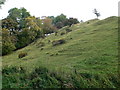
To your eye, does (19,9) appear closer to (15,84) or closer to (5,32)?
(5,32)

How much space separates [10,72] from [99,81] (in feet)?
17.2

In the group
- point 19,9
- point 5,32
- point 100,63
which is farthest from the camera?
point 19,9

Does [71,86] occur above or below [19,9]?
below

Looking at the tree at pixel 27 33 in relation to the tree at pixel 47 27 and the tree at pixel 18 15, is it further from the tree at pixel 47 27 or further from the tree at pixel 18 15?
the tree at pixel 47 27

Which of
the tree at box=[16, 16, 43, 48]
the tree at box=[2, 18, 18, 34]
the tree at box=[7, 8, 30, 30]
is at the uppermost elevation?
the tree at box=[7, 8, 30, 30]

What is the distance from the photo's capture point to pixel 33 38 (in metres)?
42.2

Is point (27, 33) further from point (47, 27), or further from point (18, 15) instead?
point (47, 27)

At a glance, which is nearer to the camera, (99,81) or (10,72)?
(99,81)

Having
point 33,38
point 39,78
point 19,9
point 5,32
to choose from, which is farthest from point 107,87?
point 19,9

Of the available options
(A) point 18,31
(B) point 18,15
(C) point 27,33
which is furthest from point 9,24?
(B) point 18,15

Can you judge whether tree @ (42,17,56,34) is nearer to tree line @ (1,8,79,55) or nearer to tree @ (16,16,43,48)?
tree line @ (1,8,79,55)

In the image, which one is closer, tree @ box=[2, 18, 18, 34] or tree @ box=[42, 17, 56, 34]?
tree @ box=[2, 18, 18, 34]

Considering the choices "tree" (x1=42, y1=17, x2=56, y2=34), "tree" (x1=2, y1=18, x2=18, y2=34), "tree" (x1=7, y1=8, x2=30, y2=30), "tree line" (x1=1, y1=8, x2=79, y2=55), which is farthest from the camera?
"tree" (x1=42, y1=17, x2=56, y2=34)

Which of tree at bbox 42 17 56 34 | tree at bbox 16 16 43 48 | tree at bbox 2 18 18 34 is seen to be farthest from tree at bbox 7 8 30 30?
tree at bbox 42 17 56 34
